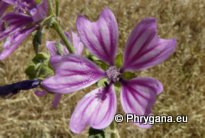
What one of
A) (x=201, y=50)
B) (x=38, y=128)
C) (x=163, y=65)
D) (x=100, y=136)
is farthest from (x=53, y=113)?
(x=100, y=136)

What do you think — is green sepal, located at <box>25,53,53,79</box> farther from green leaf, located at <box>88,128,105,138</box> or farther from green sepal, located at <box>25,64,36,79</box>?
green leaf, located at <box>88,128,105,138</box>

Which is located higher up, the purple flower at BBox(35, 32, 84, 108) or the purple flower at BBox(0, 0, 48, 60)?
the purple flower at BBox(0, 0, 48, 60)

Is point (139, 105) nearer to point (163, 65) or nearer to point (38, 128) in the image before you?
point (38, 128)

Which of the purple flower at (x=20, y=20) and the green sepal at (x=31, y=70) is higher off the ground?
the purple flower at (x=20, y=20)

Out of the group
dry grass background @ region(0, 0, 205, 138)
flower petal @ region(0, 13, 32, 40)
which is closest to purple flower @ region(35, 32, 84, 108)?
flower petal @ region(0, 13, 32, 40)

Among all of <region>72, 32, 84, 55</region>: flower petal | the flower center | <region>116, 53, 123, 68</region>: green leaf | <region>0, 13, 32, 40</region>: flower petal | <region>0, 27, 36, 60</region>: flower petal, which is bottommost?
the flower center

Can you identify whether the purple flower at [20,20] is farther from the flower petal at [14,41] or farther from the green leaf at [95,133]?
the green leaf at [95,133]

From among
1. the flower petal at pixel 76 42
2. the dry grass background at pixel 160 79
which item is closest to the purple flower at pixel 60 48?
the flower petal at pixel 76 42

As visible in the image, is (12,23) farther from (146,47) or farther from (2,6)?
(146,47)
